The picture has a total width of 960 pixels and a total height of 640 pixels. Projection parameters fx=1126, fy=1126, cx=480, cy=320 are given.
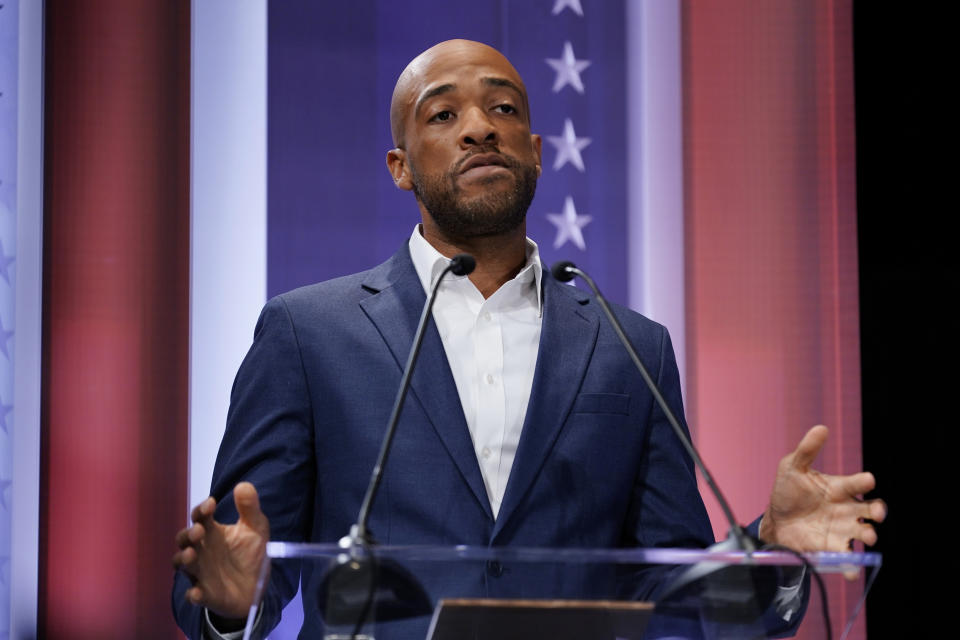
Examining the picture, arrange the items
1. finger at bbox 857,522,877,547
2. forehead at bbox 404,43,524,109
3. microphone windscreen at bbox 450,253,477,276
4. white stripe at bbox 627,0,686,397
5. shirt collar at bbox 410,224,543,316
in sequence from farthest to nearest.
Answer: white stripe at bbox 627,0,686,397 < forehead at bbox 404,43,524,109 < shirt collar at bbox 410,224,543,316 < microphone windscreen at bbox 450,253,477,276 < finger at bbox 857,522,877,547

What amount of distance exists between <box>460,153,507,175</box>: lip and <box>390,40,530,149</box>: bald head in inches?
6.9

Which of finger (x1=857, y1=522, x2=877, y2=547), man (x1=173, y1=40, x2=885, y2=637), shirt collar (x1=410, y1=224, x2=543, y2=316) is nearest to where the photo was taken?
finger (x1=857, y1=522, x2=877, y2=547)

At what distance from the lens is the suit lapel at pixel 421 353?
1926 mm

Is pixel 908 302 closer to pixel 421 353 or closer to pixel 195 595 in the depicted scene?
pixel 421 353

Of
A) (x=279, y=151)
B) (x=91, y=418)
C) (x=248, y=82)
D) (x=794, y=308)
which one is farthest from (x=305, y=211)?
(x=794, y=308)

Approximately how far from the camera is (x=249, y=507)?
1523 mm

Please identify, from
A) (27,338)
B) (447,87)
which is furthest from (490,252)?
(27,338)

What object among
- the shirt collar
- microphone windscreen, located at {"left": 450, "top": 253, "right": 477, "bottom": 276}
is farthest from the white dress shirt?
microphone windscreen, located at {"left": 450, "top": 253, "right": 477, "bottom": 276}

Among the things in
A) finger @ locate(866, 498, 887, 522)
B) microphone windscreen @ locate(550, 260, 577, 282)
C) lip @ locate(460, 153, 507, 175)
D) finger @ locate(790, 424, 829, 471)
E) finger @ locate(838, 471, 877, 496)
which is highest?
lip @ locate(460, 153, 507, 175)

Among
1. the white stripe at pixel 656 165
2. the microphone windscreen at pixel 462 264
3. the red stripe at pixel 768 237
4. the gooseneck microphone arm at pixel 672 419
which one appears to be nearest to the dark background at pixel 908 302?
the red stripe at pixel 768 237

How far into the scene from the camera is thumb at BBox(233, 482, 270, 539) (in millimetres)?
1504

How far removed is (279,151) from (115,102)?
0.40 metres

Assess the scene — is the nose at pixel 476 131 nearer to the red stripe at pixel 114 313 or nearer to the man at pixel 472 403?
the man at pixel 472 403

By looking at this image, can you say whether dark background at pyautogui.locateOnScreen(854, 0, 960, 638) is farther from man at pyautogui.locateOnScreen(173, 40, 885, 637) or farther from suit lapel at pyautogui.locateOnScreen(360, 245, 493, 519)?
suit lapel at pyautogui.locateOnScreen(360, 245, 493, 519)
